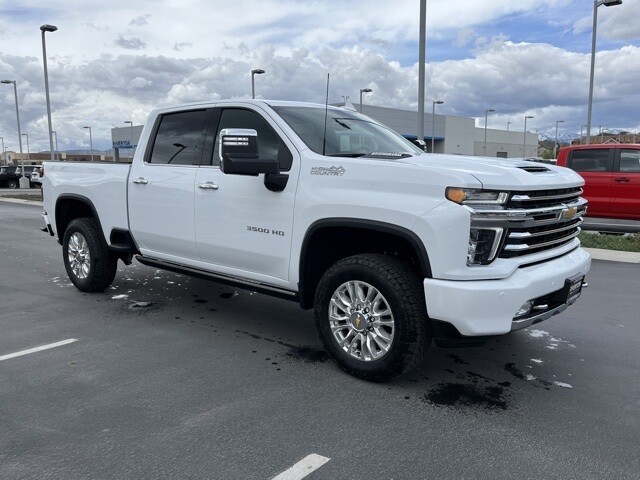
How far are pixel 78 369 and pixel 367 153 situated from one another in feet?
8.94

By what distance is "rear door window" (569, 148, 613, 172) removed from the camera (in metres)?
11.3

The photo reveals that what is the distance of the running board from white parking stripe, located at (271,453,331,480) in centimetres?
161

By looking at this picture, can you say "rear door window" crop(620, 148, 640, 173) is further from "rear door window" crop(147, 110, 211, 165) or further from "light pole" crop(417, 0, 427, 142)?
"rear door window" crop(147, 110, 211, 165)

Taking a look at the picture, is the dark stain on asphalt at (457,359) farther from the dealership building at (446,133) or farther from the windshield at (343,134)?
the dealership building at (446,133)

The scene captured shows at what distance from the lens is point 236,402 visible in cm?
366

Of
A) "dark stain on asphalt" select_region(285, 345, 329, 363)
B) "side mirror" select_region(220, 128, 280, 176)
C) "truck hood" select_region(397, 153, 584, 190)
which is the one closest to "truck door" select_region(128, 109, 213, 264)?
"side mirror" select_region(220, 128, 280, 176)

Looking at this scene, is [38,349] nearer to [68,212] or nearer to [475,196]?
[68,212]

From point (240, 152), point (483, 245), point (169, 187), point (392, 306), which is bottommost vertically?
point (392, 306)

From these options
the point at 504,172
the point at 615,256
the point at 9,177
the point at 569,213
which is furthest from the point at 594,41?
the point at 9,177

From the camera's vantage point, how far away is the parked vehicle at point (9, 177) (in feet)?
123

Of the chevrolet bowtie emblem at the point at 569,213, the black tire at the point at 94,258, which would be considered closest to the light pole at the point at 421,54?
the black tire at the point at 94,258

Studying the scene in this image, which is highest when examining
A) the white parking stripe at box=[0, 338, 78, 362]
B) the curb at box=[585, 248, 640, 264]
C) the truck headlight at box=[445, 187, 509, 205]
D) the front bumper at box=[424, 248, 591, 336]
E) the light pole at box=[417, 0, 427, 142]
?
the light pole at box=[417, 0, 427, 142]

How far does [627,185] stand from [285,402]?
973 centimetres

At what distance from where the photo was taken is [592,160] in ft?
37.5
